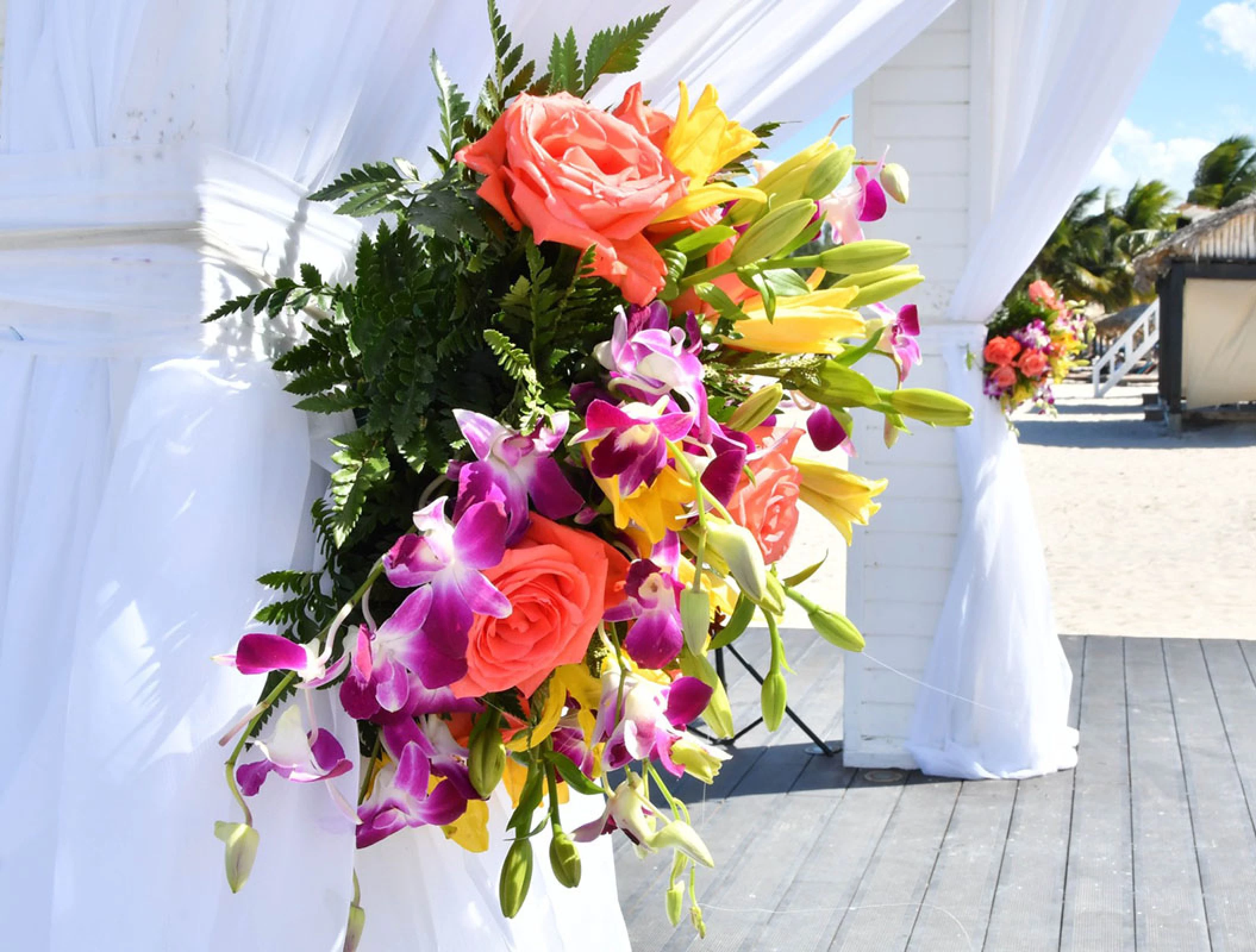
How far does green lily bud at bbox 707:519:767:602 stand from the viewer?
64 centimetres

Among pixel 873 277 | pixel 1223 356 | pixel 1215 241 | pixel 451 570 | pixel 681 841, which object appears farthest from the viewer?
pixel 1223 356

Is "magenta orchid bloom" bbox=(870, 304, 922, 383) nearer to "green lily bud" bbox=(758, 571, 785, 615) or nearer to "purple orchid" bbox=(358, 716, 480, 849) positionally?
"green lily bud" bbox=(758, 571, 785, 615)

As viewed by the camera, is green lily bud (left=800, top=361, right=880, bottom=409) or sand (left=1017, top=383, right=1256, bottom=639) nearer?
green lily bud (left=800, top=361, right=880, bottom=409)

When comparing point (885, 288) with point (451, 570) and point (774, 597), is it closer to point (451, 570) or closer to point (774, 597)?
point (774, 597)

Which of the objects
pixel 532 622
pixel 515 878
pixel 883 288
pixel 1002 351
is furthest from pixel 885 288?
pixel 1002 351

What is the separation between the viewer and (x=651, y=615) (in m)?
0.70

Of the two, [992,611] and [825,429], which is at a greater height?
[825,429]

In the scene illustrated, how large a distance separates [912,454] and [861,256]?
10.9 ft

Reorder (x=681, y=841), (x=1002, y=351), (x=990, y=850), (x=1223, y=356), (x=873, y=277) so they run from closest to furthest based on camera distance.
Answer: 1. (x=681, y=841)
2. (x=873, y=277)
3. (x=990, y=850)
4. (x=1002, y=351)
5. (x=1223, y=356)

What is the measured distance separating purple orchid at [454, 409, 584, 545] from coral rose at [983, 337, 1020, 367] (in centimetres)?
354

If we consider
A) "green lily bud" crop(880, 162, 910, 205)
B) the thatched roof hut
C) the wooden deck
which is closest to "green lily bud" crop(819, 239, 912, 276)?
"green lily bud" crop(880, 162, 910, 205)

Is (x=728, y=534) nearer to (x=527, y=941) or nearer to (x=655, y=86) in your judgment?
(x=527, y=941)

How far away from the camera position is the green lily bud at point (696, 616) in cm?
65

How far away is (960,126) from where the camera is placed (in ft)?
12.6
